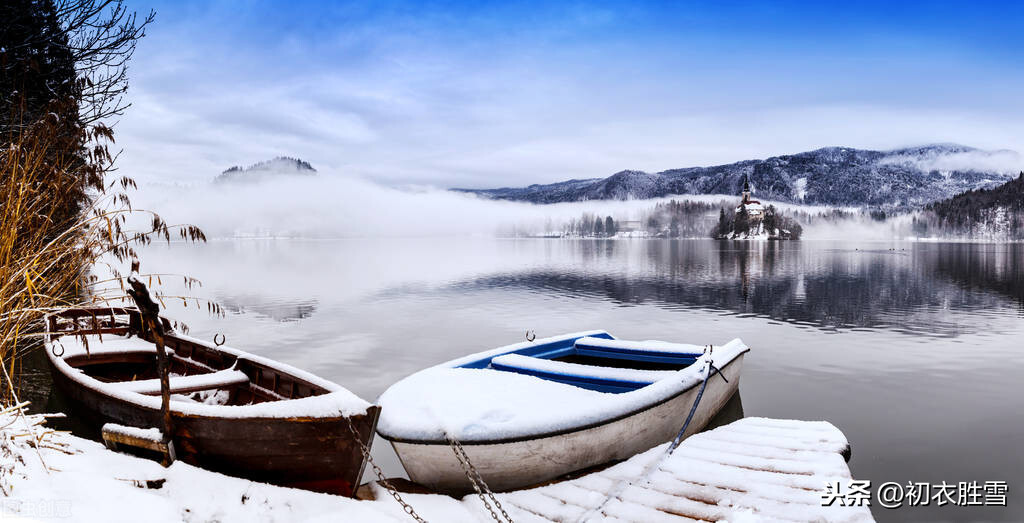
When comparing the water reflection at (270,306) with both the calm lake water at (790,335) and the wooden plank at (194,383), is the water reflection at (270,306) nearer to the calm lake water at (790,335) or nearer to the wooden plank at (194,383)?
the calm lake water at (790,335)

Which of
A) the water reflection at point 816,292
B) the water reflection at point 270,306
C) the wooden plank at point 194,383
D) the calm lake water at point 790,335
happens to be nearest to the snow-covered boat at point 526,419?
the calm lake water at point 790,335

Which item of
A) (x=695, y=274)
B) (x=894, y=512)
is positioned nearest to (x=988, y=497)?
(x=894, y=512)

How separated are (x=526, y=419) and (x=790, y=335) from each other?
16.9 meters

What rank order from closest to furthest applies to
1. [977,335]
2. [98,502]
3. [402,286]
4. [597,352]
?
1. [98,502]
2. [597,352]
3. [977,335]
4. [402,286]

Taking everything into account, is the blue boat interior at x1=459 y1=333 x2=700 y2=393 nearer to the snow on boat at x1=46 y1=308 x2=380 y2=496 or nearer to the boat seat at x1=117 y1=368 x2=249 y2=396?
the snow on boat at x1=46 y1=308 x2=380 y2=496

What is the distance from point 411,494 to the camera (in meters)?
6.12

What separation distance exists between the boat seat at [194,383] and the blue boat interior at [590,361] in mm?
3194

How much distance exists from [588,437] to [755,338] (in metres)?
15.2

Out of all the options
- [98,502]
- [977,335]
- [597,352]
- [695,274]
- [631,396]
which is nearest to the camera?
[98,502]

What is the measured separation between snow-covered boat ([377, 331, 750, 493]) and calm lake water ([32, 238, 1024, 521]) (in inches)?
94.5

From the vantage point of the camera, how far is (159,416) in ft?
20.7

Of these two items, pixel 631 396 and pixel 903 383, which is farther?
A: pixel 903 383

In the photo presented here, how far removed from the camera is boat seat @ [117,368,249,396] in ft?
25.0

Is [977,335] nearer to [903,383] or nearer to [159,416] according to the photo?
[903,383]
